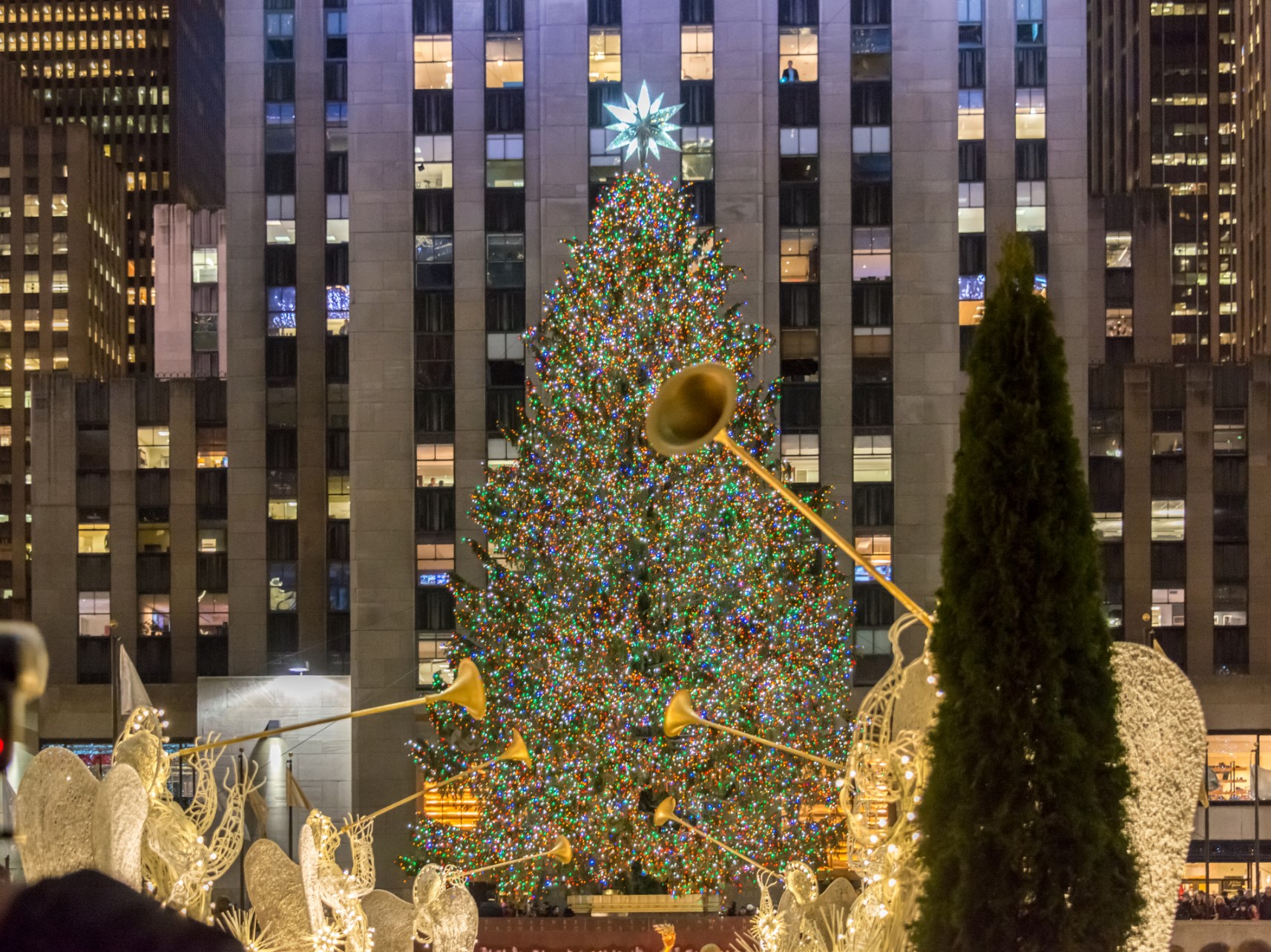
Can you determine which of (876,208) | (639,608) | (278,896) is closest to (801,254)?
(876,208)

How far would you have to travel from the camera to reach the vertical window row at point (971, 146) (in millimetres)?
38562

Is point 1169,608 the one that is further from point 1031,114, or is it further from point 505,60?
point 505,60

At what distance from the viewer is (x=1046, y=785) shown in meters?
7.20

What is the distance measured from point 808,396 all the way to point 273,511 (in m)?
16.3

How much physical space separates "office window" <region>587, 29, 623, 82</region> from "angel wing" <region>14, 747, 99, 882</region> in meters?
31.7

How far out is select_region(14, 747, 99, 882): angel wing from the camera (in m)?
8.30

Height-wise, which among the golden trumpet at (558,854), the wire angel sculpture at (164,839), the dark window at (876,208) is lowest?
the golden trumpet at (558,854)

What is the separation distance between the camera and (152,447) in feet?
145

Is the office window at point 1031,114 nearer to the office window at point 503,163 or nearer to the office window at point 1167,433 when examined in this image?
the office window at point 1167,433

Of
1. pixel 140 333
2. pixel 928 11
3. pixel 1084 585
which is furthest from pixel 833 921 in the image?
pixel 140 333

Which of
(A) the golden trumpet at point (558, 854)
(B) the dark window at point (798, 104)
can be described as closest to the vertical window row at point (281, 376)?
(B) the dark window at point (798, 104)

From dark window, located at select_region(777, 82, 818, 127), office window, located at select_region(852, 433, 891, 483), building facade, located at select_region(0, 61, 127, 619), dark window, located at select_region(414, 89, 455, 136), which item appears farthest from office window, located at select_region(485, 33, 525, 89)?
building facade, located at select_region(0, 61, 127, 619)

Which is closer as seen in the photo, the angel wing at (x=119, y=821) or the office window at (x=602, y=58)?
the angel wing at (x=119, y=821)

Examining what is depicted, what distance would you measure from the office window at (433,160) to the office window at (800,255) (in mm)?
9297
